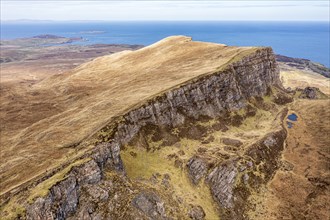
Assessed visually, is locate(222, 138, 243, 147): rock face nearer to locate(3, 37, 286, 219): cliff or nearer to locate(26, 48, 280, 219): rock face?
locate(3, 37, 286, 219): cliff

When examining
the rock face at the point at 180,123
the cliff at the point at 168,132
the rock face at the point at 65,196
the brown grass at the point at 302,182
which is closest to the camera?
the rock face at the point at 65,196

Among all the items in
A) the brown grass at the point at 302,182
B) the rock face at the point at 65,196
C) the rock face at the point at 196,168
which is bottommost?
the brown grass at the point at 302,182

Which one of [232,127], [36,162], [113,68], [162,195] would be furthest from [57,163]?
[113,68]

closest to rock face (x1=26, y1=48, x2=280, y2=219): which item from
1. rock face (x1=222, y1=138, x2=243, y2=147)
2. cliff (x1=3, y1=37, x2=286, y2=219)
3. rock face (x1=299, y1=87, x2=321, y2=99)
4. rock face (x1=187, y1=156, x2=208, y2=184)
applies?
rock face (x1=187, y1=156, x2=208, y2=184)

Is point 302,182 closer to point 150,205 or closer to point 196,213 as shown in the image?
point 196,213

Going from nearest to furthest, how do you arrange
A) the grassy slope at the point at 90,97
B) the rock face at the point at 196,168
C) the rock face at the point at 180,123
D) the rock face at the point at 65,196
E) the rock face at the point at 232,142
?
the rock face at the point at 65,196
the rock face at the point at 180,123
the grassy slope at the point at 90,97
the rock face at the point at 196,168
the rock face at the point at 232,142

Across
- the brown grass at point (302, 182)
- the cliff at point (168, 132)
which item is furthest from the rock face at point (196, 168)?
the brown grass at point (302, 182)

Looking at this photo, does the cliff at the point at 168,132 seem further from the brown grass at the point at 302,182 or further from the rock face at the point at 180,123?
the brown grass at the point at 302,182

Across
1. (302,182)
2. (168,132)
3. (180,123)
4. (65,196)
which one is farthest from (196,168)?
(65,196)
